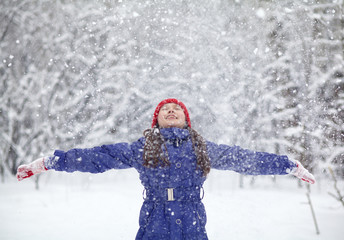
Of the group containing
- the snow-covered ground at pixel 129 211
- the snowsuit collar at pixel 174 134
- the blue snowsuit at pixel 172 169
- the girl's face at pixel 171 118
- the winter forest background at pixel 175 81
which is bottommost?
the snow-covered ground at pixel 129 211

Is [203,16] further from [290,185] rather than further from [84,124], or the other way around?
[290,185]

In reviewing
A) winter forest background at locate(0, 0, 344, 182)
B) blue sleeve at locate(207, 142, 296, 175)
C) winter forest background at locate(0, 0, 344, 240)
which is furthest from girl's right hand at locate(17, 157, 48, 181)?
winter forest background at locate(0, 0, 344, 182)

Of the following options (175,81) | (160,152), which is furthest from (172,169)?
(175,81)

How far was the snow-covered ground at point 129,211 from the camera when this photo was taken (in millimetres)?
5145

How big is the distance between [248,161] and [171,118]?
0.76 m

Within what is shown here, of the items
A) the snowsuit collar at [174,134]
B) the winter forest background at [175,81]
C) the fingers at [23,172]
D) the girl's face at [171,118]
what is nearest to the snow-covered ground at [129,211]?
the winter forest background at [175,81]

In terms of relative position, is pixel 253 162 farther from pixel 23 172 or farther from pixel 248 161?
pixel 23 172

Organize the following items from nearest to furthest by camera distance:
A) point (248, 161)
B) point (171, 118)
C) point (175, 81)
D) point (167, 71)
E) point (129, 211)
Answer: point (248, 161), point (171, 118), point (129, 211), point (175, 81), point (167, 71)

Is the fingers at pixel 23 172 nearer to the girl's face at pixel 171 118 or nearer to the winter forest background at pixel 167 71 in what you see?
the girl's face at pixel 171 118

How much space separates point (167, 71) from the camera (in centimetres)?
1153

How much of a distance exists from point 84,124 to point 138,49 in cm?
374

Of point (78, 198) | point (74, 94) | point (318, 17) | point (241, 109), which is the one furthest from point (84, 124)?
point (318, 17)

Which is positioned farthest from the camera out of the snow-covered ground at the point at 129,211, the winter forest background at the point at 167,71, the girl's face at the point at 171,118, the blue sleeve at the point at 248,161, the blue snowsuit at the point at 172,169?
the winter forest background at the point at 167,71

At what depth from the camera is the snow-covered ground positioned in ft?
16.9
